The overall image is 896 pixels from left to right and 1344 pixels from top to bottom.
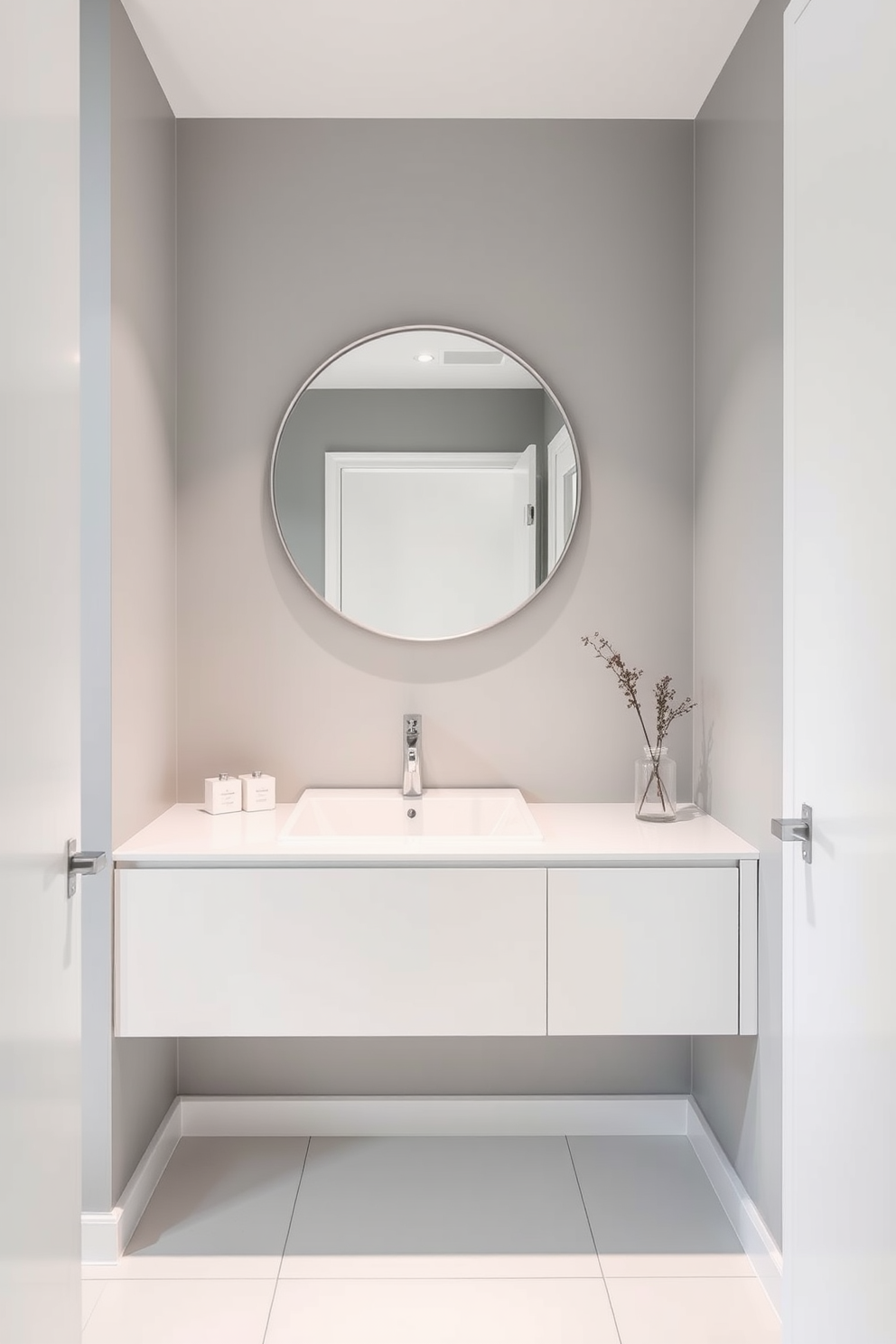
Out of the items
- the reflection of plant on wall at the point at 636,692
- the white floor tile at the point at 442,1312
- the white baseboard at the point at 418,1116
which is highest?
the reflection of plant on wall at the point at 636,692

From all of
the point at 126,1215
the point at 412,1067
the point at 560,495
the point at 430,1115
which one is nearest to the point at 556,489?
the point at 560,495

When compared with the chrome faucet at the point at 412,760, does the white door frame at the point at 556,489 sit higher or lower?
higher

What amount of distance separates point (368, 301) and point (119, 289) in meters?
0.66

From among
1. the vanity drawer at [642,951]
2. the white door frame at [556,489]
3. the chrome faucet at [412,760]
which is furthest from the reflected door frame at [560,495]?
the vanity drawer at [642,951]

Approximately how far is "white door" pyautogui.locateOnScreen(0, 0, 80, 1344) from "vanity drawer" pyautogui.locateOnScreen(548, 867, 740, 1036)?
978 mm

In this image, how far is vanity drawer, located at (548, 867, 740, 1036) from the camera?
6.35ft

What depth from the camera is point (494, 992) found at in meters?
1.94

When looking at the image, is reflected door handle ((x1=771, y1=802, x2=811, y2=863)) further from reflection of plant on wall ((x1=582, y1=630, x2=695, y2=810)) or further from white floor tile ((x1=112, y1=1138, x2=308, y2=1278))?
white floor tile ((x1=112, y1=1138, x2=308, y2=1278))

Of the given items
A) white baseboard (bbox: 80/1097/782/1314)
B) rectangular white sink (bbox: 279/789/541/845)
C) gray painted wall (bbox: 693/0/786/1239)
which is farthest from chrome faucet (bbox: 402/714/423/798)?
white baseboard (bbox: 80/1097/782/1314)

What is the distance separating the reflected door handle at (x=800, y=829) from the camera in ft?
4.76

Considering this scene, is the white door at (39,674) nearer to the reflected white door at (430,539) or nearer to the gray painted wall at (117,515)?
the gray painted wall at (117,515)

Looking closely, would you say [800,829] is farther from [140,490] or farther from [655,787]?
[140,490]

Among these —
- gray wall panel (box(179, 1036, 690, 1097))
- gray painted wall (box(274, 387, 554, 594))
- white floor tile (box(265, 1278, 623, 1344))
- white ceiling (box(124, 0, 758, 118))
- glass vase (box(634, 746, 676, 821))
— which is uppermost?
white ceiling (box(124, 0, 758, 118))

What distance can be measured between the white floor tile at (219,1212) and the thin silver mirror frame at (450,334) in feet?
4.24
